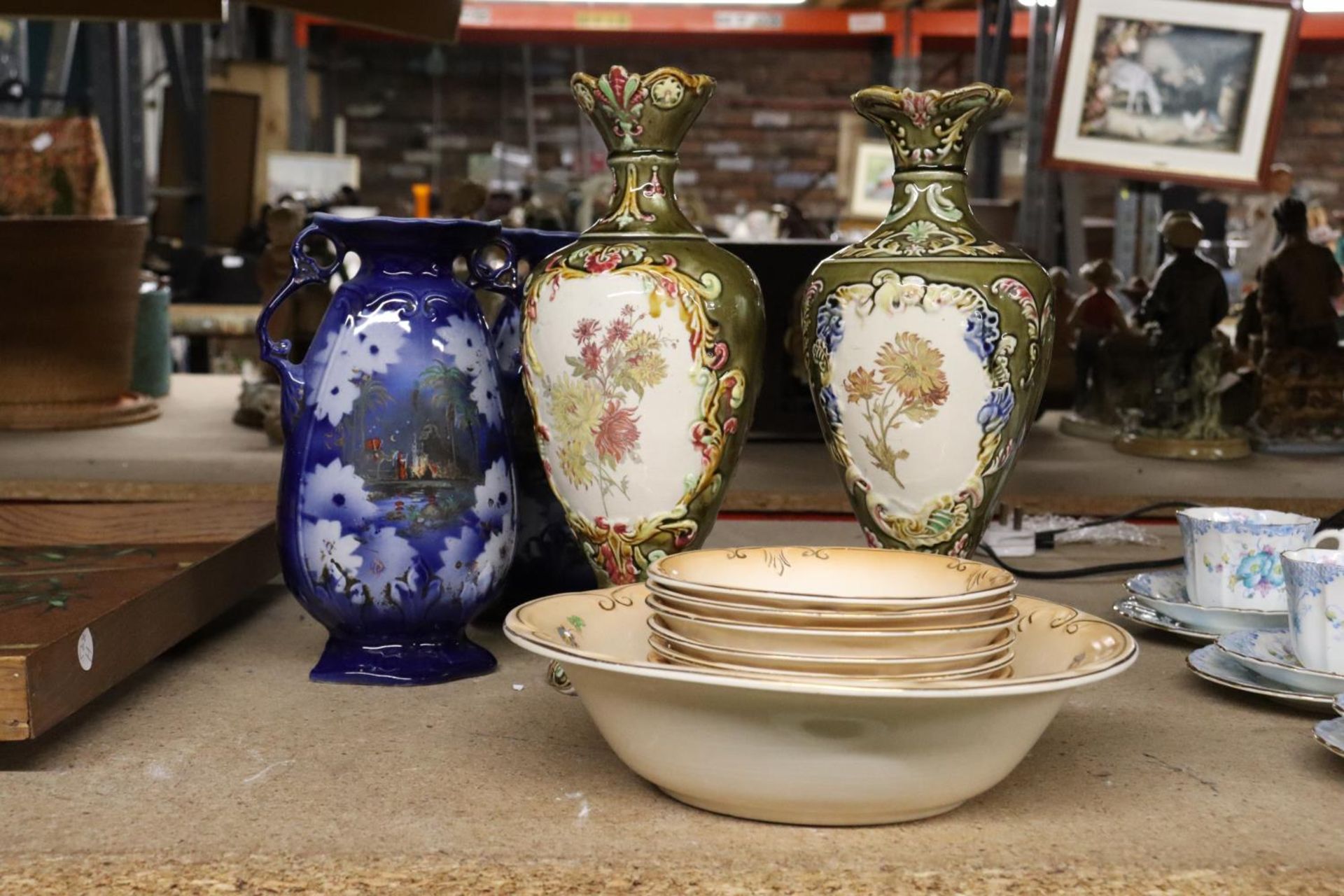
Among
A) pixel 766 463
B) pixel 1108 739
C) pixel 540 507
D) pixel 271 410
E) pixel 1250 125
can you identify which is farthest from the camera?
pixel 1250 125

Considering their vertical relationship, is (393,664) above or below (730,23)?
below

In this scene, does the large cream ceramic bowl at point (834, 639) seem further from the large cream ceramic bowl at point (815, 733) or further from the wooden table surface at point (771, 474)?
the wooden table surface at point (771, 474)

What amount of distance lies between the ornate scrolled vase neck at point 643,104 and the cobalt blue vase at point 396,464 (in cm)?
11

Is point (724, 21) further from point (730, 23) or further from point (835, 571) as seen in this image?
point (835, 571)

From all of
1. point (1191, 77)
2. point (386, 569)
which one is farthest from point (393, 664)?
point (1191, 77)

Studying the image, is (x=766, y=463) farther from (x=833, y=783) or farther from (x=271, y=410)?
(x=833, y=783)

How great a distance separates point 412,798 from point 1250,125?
2300 millimetres

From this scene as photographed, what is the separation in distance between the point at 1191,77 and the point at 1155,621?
5.75 feet

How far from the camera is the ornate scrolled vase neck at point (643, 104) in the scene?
3.01 ft

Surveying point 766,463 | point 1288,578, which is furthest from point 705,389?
point 766,463

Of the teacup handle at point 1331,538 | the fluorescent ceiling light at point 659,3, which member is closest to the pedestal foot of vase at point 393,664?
the teacup handle at point 1331,538

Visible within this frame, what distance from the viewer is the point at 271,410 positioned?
87.3 inches

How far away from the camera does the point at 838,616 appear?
2.27 feet

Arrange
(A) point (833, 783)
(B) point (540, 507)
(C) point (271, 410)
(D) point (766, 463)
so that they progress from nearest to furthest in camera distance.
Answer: (A) point (833, 783) < (B) point (540, 507) < (D) point (766, 463) < (C) point (271, 410)
